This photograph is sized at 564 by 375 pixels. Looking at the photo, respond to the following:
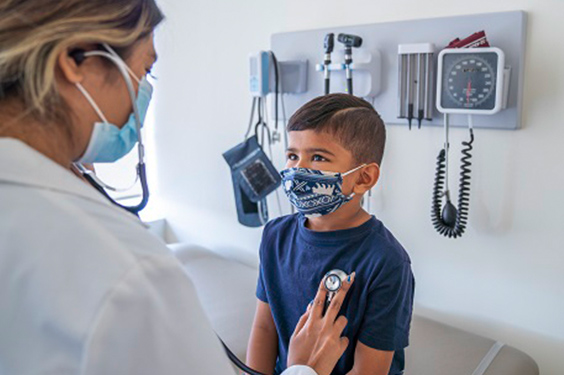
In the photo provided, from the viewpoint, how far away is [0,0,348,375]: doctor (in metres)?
0.60

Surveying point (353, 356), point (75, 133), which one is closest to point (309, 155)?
point (353, 356)

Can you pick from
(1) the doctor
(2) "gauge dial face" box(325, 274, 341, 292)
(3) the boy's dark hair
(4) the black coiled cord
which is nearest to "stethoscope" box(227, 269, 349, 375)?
(2) "gauge dial face" box(325, 274, 341, 292)

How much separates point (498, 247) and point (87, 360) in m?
1.30

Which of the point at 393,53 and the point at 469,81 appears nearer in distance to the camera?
the point at 469,81

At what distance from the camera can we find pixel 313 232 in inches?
47.2

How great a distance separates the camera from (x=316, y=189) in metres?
1.14

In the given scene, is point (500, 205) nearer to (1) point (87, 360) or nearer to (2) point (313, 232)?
(2) point (313, 232)

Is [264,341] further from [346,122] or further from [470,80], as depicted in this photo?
[470,80]

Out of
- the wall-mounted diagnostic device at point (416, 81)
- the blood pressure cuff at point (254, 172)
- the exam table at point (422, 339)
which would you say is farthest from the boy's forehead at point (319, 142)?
the blood pressure cuff at point (254, 172)

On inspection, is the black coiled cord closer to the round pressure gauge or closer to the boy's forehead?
the round pressure gauge

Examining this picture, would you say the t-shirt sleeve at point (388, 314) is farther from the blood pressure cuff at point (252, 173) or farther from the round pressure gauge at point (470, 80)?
the blood pressure cuff at point (252, 173)

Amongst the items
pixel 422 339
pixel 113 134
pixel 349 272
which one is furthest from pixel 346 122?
pixel 422 339

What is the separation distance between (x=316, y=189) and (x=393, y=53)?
729 mm

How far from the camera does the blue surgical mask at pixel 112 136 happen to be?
757mm
